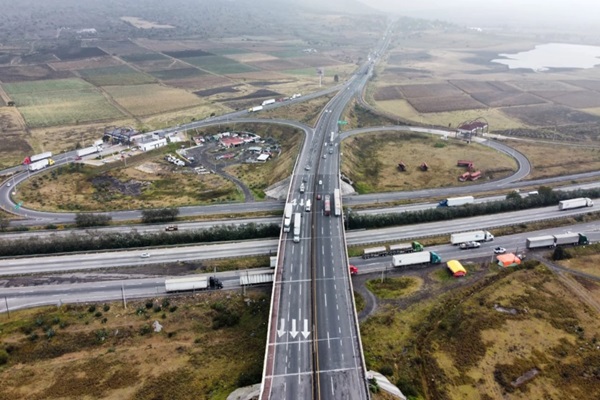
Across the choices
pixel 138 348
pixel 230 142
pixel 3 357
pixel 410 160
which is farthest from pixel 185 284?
pixel 230 142

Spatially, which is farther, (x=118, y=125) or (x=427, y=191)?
(x=118, y=125)

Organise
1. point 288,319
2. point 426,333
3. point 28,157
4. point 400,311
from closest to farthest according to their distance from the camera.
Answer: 1. point 288,319
2. point 426,333
3. point 400,311
4. point 28,157

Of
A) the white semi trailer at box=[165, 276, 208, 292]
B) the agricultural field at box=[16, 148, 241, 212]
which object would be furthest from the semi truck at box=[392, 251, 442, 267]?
the agricultural field at box=[16, 148, 241, 212]

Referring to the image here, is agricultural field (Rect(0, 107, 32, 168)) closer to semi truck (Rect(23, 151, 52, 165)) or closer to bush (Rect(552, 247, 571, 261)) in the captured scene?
A: semi truck (Rect(23, 151, 52, 165))

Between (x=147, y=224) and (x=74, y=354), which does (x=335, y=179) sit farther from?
(x=74, y=354)

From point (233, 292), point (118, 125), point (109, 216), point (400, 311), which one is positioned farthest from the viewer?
point (118, 125)

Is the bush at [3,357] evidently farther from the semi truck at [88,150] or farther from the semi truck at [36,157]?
the semi truck at [88,150]

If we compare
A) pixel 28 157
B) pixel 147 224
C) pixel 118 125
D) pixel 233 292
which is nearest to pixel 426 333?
pixel 233 292
